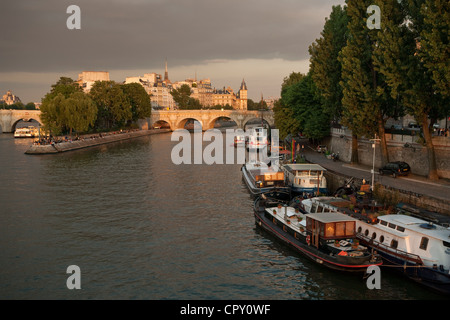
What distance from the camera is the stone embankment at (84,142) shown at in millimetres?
67688

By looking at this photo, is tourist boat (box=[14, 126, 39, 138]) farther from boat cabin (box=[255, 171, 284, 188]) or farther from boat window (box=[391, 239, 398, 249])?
boat window (box=[391, 239, 398, 249])

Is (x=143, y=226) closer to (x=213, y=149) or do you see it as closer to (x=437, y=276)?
(x=437, y=276)

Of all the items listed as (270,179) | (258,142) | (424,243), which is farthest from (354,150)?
(258,142)

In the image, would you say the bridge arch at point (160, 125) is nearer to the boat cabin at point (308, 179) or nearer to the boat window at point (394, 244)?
the boat cabin at point (308, 179)

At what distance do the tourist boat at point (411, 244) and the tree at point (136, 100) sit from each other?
10199 centimetres

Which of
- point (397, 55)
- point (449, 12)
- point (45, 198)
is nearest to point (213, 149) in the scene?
point (45, 198)

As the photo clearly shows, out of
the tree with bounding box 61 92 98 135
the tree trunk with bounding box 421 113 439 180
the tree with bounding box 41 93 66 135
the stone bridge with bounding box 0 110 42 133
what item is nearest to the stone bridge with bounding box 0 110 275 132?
the stone bridge with bounding box 0 110 42 133

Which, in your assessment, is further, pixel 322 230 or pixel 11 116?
pixel 11 116

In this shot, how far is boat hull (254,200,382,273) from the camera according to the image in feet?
63.0

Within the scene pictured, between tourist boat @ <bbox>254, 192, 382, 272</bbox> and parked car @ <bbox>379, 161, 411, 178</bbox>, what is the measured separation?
12.3 metres

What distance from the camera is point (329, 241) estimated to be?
20703 mm

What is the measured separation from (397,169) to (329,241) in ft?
49.0

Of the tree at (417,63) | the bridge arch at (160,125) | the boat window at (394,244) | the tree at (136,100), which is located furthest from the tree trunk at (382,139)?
the bridge arch at (160,125)

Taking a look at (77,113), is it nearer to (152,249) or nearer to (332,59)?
(332,59)
